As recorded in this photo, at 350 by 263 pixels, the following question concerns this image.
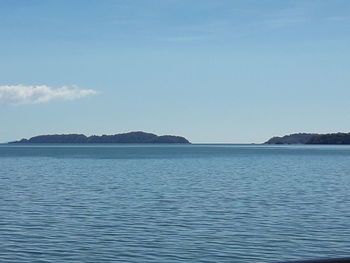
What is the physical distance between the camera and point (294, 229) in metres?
24.5

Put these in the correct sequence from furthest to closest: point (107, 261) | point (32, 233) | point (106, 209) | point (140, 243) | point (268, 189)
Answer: point (268, 189) → point (106, 209) → point (32, 233) → point (140, 243) → point (107, 261)

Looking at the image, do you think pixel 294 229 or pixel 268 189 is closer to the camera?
pixel 294 229

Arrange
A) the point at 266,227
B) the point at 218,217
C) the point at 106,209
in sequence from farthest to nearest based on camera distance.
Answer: the point at 106,209
the point at 218,217
the point at 266,227

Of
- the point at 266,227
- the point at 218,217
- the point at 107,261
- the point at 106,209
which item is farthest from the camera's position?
the point at 106,209

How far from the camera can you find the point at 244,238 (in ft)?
73.1

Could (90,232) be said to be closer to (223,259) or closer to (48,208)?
(223,259)

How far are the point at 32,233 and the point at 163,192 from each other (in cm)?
2033

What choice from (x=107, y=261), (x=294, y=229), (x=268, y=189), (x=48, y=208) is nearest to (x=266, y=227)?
(x=294, y=229)

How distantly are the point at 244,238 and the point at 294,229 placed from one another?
10.2 feet

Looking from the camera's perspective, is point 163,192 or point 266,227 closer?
point 266,227

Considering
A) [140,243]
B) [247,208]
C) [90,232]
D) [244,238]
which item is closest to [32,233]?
[90,232]

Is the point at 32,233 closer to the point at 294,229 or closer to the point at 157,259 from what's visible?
the point at 157,259

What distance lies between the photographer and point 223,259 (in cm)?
1898

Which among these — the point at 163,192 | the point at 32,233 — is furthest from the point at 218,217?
the point at 163,192
